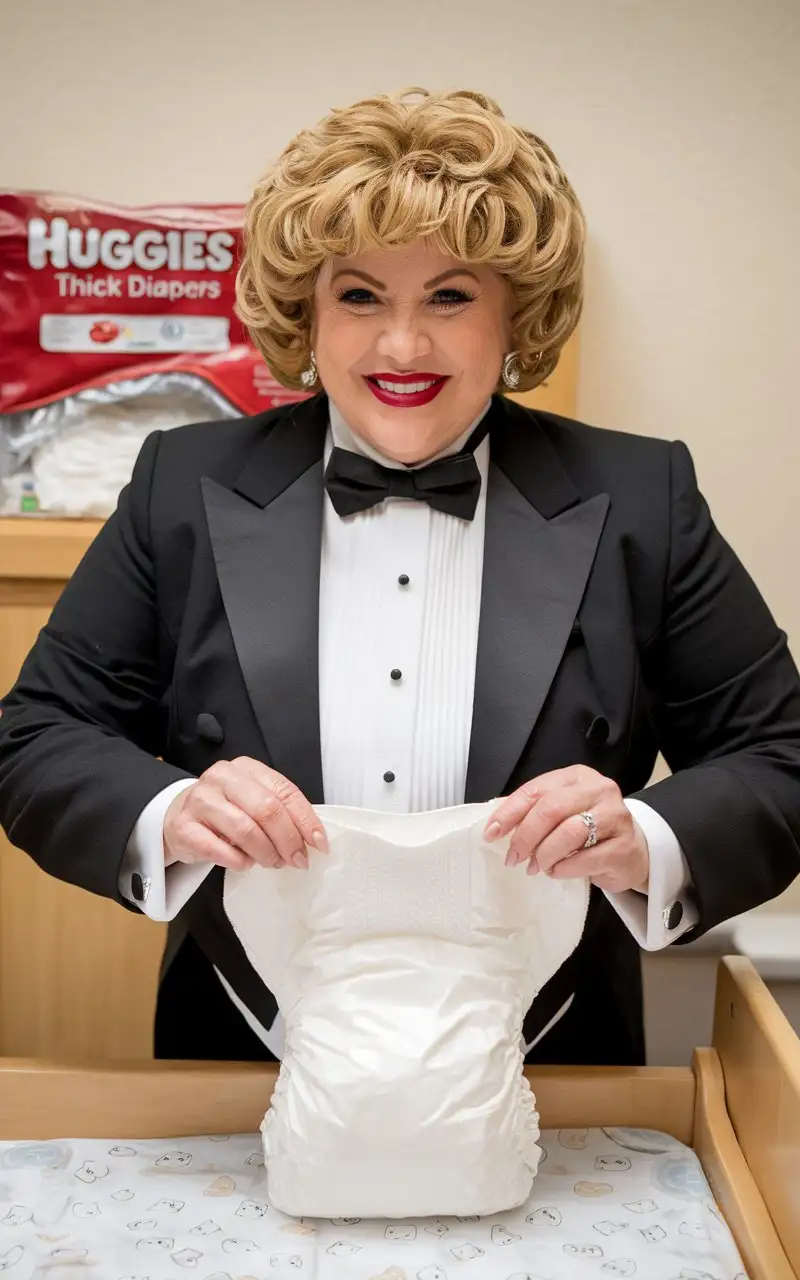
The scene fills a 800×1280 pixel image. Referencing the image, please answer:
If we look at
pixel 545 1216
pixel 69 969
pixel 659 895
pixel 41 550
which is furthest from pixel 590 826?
pixel 69 969

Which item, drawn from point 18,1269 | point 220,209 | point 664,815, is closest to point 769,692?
point 664,815

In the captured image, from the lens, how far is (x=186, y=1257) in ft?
3.59

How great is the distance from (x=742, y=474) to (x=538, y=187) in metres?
0.97

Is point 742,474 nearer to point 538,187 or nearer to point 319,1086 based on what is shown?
point 538,187

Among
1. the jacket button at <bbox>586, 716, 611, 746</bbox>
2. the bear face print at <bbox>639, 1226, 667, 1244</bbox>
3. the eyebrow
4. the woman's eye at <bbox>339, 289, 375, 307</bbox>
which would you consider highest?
the eyebrow

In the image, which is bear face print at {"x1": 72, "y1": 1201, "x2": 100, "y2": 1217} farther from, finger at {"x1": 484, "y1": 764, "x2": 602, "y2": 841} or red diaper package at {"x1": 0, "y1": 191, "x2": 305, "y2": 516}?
red diaper package at {"x1": 0, "y1": 191, "x2": 305, "y2": 516}

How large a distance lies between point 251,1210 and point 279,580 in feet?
1.95

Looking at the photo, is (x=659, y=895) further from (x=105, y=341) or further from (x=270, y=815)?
(x=105, y=341)

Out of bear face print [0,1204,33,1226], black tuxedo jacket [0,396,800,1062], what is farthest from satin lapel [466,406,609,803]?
bear face print [0,1204,33,1226]

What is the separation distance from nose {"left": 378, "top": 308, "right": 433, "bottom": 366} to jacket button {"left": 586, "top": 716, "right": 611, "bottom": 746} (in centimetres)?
40

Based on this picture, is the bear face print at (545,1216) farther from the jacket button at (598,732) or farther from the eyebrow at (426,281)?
the eyebrow at (426,281)

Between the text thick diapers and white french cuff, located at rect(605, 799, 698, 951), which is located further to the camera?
white french cuff, located at rect(605, 799, 698, 951)

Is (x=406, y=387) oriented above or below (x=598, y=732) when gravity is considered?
above

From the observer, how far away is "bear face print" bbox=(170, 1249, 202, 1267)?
1.09m
